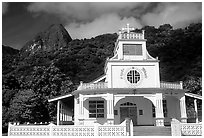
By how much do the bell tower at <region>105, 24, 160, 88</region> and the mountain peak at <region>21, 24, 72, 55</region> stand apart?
44.7 metres

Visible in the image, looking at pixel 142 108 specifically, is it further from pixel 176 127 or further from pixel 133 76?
pixel 176 127

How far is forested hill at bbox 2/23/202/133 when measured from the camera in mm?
21531

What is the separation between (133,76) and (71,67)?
2638 centimetres

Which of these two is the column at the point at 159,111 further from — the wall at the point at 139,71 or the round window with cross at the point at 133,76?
the round window with cross at the point at 133,76

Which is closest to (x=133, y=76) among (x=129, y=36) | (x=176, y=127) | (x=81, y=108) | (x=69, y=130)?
(x=129, y=36)

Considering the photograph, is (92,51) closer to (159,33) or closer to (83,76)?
(83,76)

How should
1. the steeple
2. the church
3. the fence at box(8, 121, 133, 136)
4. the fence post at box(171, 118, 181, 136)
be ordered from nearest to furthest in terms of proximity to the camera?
the fence at box(8, 121, 133, 136)
the fence post at box(171, 118, 181, 136)
the church
the steeple

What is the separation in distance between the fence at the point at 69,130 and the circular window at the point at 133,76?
625 cm

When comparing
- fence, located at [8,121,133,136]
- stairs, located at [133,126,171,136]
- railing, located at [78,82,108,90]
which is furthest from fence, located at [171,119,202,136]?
railing, located at [78,82,108,90]

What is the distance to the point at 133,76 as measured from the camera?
55.6ft

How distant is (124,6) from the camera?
24484mm

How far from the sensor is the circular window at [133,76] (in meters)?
16.9

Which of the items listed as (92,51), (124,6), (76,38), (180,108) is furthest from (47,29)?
(180,108)

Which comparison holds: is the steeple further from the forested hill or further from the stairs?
the forested hill
